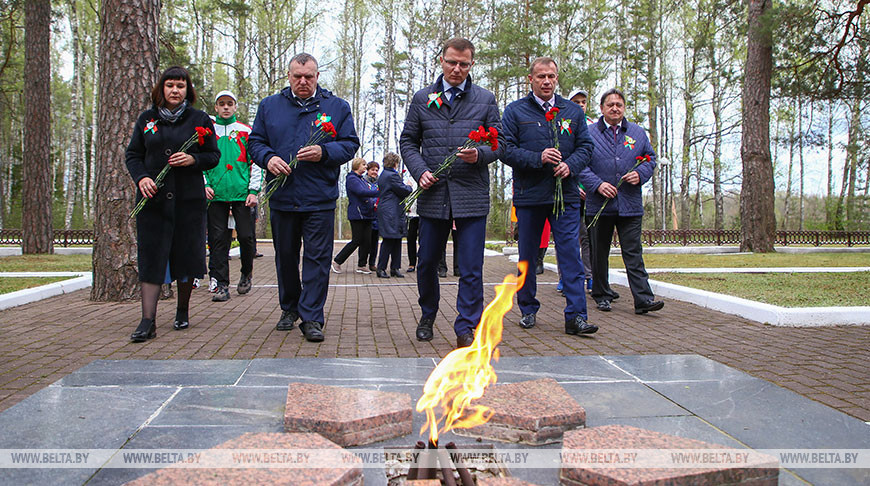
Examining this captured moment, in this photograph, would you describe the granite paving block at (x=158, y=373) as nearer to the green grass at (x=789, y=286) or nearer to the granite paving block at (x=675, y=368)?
the granite paving block at (x=675, y=368)

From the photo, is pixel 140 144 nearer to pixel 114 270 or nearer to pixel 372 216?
pixel 114 270

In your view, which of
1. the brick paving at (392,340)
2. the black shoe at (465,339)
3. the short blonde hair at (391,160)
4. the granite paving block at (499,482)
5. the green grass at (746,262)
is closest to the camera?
the granite paving block at (499,482)

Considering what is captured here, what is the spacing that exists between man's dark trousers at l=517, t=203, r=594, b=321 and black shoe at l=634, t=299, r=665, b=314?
115 cm

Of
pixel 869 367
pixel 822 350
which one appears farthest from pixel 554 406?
pixel 822 350

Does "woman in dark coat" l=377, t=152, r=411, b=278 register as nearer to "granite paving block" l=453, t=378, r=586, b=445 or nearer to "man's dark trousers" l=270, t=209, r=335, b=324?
"man's dark trousers" l=270, t=209, r=335, b=324

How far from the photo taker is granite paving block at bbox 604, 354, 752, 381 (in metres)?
3.71

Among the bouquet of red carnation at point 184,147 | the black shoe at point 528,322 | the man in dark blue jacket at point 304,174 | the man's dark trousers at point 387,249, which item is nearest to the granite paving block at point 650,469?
the man in dark blue jacket at point 304,174

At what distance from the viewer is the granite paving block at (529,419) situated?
2658mm

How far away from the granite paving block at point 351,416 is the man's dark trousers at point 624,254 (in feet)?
13.3

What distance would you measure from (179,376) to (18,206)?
38.8 m

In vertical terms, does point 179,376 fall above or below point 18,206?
below

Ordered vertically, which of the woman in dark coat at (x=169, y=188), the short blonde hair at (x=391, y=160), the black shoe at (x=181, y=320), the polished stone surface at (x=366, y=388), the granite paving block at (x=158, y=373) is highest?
the short blonde hair at (x=391, y=160)

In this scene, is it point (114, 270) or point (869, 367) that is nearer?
point (869, 367)

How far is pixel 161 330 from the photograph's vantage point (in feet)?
17.4
